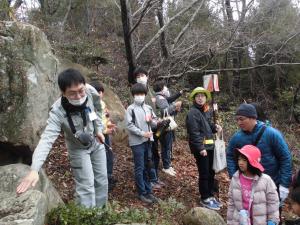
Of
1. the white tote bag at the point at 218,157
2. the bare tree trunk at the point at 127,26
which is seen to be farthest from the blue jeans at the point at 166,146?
the bare tree trunk at the point at 127,26

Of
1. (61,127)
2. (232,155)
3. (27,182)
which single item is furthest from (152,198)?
(27,182)

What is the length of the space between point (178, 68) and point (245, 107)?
7662mm

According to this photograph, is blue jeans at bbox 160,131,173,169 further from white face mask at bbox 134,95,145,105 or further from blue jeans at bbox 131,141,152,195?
white face mask at bbox 134,95,145,105

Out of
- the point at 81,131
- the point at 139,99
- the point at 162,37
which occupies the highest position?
the point at 162,37

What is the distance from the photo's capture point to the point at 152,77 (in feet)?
38.9

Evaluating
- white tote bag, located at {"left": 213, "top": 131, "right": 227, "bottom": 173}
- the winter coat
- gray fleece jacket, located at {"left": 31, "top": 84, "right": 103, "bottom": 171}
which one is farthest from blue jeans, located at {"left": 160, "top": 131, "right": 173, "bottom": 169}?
the winter coat

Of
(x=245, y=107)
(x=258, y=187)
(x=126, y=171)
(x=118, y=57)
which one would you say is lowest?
(x=126, y=171)

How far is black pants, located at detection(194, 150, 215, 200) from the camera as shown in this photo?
6469mm

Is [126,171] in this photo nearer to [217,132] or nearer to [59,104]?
[217,132]

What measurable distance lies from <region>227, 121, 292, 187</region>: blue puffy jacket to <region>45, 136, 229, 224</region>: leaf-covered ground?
1925mm

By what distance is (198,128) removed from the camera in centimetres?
640

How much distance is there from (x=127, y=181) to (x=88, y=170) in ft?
9.04

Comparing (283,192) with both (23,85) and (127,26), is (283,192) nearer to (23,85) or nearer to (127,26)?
(23,85)

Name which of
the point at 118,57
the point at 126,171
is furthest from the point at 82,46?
the point at 126,171
